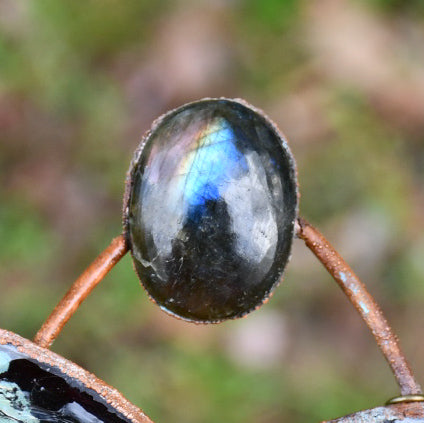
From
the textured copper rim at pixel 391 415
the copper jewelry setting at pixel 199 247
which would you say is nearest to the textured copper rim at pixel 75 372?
the copper jewelry setting at pixel 199 247

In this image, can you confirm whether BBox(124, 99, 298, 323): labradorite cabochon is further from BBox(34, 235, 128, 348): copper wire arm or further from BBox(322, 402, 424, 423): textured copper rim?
BBox(322, 402, 424, 423): textured copper rim

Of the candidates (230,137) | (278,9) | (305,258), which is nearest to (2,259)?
(305,258)

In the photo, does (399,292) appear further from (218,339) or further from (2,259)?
(2,259)

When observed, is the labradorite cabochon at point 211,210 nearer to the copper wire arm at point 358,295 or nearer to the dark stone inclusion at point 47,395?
the copper wire arm at point 358,295

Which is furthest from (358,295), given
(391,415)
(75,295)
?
(75,295)

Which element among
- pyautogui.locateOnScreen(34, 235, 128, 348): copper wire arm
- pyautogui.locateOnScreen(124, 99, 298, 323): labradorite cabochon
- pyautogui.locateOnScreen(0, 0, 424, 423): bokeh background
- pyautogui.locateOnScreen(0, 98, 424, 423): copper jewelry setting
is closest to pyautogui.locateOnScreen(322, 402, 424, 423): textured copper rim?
pyautogui.locateOnScreen(0, 98, 424, 423): copper jewelry setting
